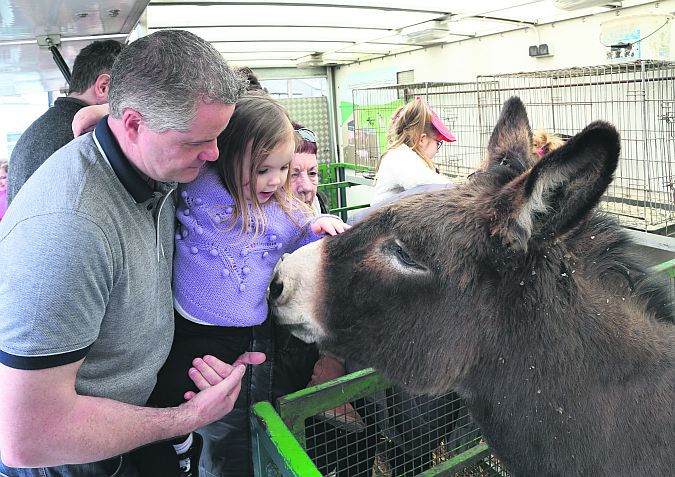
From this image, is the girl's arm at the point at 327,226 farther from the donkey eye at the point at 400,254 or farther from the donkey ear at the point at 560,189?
the donkey ear at the point at 560,189

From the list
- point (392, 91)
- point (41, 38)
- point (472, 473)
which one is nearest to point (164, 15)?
point (41, 38)

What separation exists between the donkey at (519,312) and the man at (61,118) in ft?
4.57

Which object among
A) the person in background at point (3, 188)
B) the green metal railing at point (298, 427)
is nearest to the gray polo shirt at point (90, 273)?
the green metal railing at point (298, 427)

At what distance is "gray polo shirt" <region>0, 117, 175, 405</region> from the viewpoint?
113 centimetres

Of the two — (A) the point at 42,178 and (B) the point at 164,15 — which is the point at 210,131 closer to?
(A) the point at 42,178

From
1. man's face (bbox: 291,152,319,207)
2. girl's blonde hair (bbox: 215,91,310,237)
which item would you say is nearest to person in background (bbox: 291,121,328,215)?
man's face (bbox: 291,152,319,207)

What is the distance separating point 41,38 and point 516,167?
10.9 feet

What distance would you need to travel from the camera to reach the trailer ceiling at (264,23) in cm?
305

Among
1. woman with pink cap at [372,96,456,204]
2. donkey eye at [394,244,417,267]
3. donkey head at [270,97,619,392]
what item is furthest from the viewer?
woman with pink cap at [372,96,456,204]

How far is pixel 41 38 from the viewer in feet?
11.0

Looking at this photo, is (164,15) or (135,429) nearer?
(135,429)

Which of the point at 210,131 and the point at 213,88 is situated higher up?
the point at 213,88

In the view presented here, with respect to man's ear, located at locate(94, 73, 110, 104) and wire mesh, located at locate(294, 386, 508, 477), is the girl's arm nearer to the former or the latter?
wire mesh, located at locate(294, 386, 508, 477)

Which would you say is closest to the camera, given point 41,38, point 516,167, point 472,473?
point 516,167
